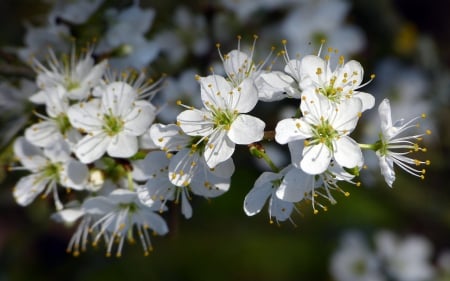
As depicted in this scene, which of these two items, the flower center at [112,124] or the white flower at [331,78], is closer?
the white flower at [331,78]

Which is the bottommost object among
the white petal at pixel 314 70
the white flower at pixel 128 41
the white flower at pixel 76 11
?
the white petal at pixel 314 70

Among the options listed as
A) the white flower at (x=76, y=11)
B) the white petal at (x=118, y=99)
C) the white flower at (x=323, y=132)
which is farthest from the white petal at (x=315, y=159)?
the white flower at (x=76, y=11)

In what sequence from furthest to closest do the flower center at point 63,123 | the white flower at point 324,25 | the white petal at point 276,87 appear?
the white flower at point 324,25, the flower center at point 63,123, the white petal at point 276,87

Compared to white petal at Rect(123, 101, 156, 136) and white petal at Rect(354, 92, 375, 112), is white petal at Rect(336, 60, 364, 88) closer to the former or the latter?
white petal at Rect(354, 92, 375, 112)

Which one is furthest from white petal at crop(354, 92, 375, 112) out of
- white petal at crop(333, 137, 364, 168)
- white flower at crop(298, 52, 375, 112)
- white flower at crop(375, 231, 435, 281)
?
white flower at crop(375, 231, 435, 281)

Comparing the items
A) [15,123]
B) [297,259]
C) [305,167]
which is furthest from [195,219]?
[305,167]

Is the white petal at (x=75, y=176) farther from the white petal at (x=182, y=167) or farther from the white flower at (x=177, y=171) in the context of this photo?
the white petal at (x=182, y=167)
